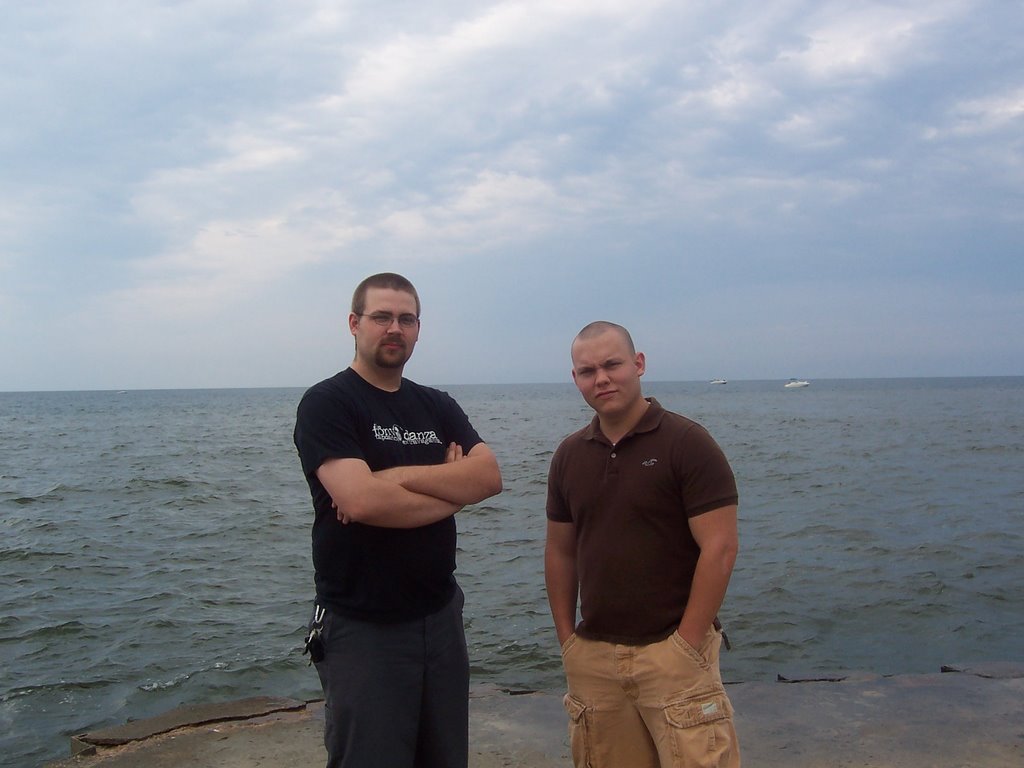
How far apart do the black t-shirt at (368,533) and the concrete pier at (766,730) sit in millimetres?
2071

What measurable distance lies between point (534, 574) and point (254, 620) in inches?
153

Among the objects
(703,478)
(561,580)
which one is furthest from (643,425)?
(561,580)

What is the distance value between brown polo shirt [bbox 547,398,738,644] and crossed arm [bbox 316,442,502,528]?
467 mm

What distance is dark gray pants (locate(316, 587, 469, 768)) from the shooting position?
311 centimetres

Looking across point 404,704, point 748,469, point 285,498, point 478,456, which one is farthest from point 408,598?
point 748,469

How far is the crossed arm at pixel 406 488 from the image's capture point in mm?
3090

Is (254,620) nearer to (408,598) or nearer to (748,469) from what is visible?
(408,598)

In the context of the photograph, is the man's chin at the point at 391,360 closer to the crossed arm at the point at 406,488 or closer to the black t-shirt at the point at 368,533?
the black t-shirt at the point at 368,533

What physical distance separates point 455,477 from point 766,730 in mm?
3057

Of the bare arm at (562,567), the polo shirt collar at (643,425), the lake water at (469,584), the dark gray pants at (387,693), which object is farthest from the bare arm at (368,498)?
the lake water at (469,584)

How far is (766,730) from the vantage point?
518 cm

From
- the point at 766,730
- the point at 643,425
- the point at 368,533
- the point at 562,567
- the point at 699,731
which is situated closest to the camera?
the point at 699,731

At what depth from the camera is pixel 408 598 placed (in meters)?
3.24

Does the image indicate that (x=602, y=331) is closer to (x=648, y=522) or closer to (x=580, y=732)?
(x=648, y=522)
